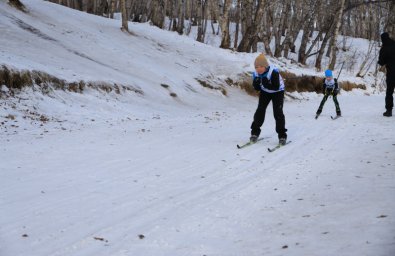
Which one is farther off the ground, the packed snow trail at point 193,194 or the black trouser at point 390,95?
the black trouser at point 390,95

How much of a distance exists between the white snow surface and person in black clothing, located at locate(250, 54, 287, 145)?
1.13 ft

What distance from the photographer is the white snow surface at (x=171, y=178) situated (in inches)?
Result: 145

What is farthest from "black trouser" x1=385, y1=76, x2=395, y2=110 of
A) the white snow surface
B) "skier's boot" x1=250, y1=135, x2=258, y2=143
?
"skier's boot" x1=250, y1=135, x2=258, y2=143

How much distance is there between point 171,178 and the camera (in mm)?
5918

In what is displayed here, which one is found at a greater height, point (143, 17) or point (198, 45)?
point (143, 17)

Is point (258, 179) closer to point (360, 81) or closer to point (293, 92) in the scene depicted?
point (293, 92)

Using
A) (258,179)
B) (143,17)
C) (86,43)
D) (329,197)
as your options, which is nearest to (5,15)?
(86,43)

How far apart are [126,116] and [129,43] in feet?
29.3

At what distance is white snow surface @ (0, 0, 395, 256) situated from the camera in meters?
3.69

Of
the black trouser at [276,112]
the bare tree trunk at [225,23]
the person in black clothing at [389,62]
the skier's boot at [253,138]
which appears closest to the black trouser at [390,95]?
the person in black clothing at [389,62]

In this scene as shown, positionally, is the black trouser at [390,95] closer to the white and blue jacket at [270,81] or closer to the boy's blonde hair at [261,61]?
the white and blue jacket at [270,81]

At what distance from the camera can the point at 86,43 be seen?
57.7 feet

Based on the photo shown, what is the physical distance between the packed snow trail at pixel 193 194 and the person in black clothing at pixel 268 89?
0.33 meters

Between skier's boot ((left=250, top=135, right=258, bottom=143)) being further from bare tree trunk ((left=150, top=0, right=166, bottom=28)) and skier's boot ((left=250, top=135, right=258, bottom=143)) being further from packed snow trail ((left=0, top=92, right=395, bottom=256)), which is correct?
bare tree trunk ((left=150, top=0, right=166, bottom=28))
